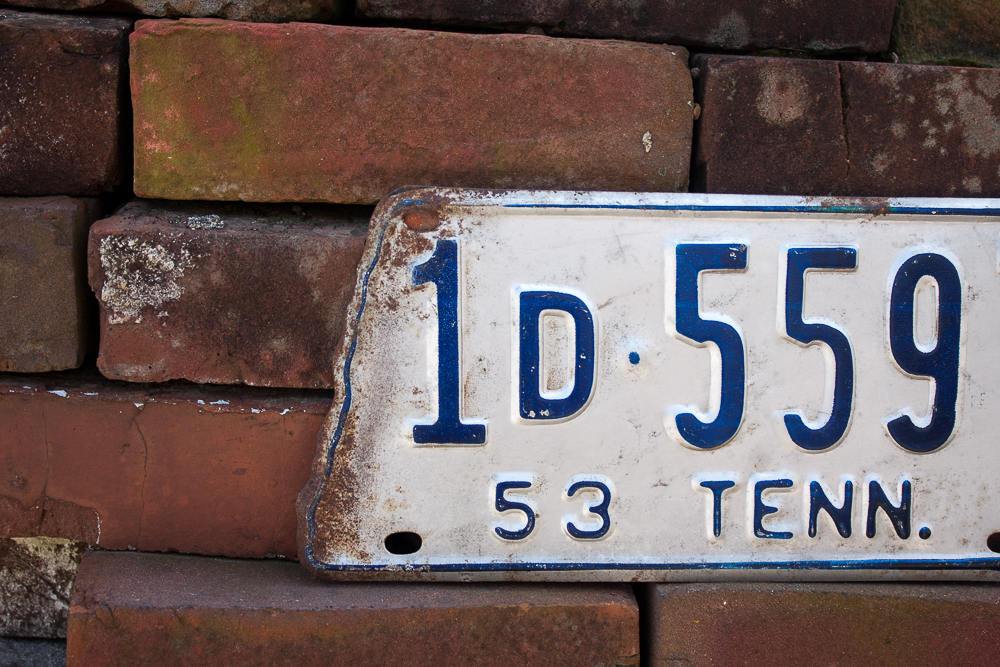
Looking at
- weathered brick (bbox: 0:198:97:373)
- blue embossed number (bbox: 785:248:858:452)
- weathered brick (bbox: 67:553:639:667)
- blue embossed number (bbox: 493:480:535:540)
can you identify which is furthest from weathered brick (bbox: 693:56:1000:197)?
weathered brick (bbox: 0:198:97:373)

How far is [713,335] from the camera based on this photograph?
1.34m

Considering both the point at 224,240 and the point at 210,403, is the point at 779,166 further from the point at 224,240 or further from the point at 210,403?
the point at 210,403

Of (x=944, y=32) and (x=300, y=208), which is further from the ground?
(x=944, y=32)

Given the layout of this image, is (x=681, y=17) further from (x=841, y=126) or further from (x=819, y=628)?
(x=819, y=628)

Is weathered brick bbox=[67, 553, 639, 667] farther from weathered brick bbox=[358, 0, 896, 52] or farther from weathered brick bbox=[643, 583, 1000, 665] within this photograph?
weathered brick bbox=[358, 0, 896, 52]

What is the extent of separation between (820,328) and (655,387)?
0.27 meters

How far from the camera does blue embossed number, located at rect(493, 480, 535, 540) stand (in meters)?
1.35

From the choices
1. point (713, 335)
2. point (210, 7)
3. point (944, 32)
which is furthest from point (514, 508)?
point (944, 32)

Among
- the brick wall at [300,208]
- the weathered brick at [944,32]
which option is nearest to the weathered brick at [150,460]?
the brick wall at [300,208]

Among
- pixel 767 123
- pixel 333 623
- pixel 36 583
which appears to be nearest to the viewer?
pixel 333 623

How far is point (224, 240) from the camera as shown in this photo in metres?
1.34

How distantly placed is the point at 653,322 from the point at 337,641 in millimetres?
676

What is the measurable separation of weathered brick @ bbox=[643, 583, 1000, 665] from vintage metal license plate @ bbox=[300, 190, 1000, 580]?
5 cm

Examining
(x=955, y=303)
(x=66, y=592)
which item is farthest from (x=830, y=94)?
(x=66, y=592)
